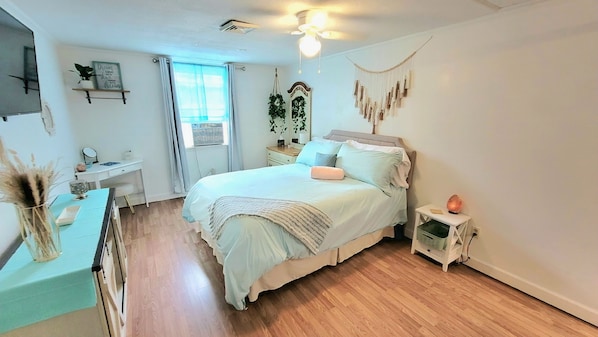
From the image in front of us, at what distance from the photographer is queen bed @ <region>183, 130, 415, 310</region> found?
1851mm

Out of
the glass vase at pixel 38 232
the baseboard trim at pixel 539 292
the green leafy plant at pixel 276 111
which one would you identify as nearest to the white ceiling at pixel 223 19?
the glass vase at pixel 38 232

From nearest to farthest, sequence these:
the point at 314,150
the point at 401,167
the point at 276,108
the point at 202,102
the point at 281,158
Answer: the point at 401,167
the point at 314,150
the point at 202,102
the point at 281,158
the point at 276,108

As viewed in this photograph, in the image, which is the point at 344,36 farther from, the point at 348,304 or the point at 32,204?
the point at 32,204

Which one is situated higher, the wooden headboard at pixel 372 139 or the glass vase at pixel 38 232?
the wooden headboard at pixel 372 139

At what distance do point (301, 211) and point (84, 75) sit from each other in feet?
10.9

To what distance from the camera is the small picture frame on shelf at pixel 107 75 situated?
3394 mm

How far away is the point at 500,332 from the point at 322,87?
11.3 ft

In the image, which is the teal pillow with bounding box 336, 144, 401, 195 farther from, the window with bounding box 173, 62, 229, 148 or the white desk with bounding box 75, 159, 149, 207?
the white desk with bounding box 75, 159, 149, 207

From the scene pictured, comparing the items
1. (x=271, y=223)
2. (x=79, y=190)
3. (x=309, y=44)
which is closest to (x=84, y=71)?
(x=79, y=190)

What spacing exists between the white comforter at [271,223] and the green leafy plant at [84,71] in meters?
2.14

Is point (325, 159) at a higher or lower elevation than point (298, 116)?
lower

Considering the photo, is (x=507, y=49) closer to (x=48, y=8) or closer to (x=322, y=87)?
(x=322, y=87)

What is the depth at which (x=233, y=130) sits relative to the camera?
453cm

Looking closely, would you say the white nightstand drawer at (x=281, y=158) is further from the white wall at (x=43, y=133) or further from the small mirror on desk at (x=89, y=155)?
the white wall at (x=43, y=133)
